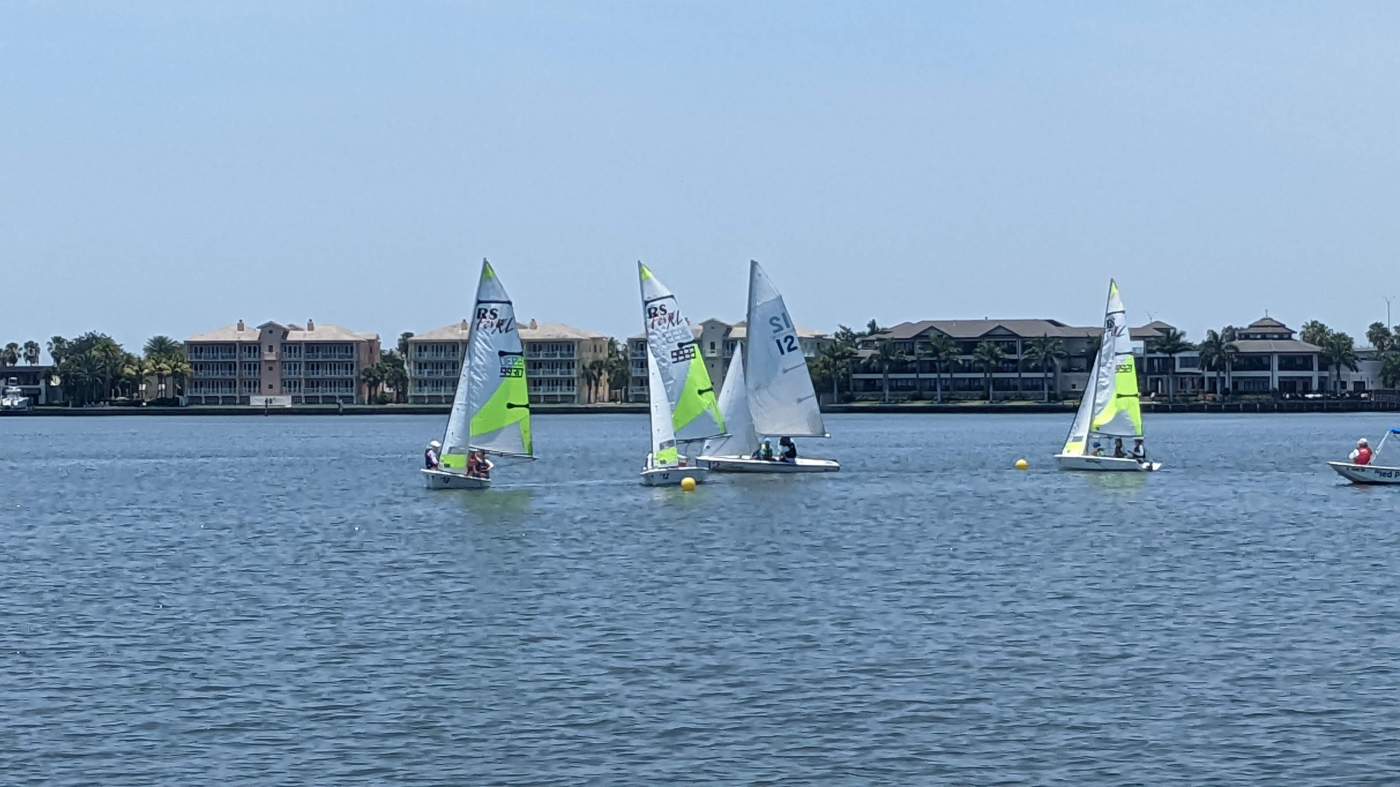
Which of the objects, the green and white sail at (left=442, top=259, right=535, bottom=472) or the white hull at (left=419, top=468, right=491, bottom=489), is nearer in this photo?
the green and white sail at (left=442, top=259, right=535, bottom=472)

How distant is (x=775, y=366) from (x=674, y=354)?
6880 millimetres

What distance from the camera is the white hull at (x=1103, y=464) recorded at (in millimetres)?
79250

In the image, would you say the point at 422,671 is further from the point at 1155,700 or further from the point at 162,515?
the point at 162,515

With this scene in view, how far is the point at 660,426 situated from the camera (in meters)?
68.8

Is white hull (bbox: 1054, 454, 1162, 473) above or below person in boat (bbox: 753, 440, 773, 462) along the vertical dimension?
below

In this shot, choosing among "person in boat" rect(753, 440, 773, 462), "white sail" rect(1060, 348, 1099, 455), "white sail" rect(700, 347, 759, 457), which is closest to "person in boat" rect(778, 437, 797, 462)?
"person in boat" rect(753, 440, 773, 462)

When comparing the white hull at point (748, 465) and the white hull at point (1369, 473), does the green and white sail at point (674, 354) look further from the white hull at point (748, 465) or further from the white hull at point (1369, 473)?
the white hull at point (1369, 473)

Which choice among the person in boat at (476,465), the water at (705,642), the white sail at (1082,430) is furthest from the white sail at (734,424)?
the white sail at (1082,430)

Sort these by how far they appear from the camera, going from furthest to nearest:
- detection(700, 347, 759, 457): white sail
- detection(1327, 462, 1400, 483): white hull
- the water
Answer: detection(700, 347, 759, 457): white sail, detection(1327, 462, 1400, 483): white hull, the water

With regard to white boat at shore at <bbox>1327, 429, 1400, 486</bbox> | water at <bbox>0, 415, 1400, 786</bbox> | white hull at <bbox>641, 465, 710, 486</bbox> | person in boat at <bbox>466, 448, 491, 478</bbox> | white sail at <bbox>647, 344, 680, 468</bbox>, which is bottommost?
water at <bbox>0, 415, 1400, 786</bbox>

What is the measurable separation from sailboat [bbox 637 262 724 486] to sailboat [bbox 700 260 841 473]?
3.32 m

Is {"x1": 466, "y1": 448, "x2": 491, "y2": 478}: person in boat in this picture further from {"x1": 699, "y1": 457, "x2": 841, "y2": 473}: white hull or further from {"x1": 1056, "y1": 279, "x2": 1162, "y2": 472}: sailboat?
{"x1": 1056, "y1": 279, "x2": 1162, "y2": 472}: sailboat

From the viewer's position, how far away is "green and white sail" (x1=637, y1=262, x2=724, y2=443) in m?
69.5

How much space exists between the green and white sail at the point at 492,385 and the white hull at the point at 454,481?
131cm
